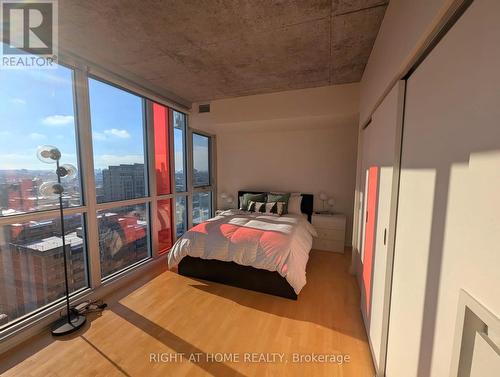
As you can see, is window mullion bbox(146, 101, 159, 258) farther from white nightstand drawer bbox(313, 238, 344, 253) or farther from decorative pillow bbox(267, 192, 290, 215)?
white nightstand drawer bbox(313, 238, 344, 253)

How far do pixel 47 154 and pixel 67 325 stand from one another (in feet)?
5.13

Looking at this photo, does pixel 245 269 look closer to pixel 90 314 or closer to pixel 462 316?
pixel 90 314

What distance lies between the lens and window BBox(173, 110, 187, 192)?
3.65 meters

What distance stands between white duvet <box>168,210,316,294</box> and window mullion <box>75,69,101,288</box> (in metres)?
0.84

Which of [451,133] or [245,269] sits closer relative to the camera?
[451,133]

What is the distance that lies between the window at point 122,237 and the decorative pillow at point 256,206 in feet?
5.62

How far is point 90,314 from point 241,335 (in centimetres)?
156

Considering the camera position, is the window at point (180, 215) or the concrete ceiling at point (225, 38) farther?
the window at point (180, 215)

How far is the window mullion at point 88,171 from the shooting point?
219 cm

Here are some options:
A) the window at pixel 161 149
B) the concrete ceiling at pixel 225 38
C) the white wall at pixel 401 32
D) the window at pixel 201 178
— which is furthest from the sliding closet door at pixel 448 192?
the window at pixel 201 178

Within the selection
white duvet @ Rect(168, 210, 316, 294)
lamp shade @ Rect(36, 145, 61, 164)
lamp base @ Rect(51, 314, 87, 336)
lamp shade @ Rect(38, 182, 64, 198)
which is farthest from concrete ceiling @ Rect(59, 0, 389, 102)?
lamp base @ Rect(51, 314, 87, 336)

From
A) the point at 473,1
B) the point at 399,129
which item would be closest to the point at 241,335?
the point at 399,129

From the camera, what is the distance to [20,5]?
1.56 metres

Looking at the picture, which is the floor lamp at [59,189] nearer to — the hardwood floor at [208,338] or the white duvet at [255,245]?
the hardwood floor at [208,338]
